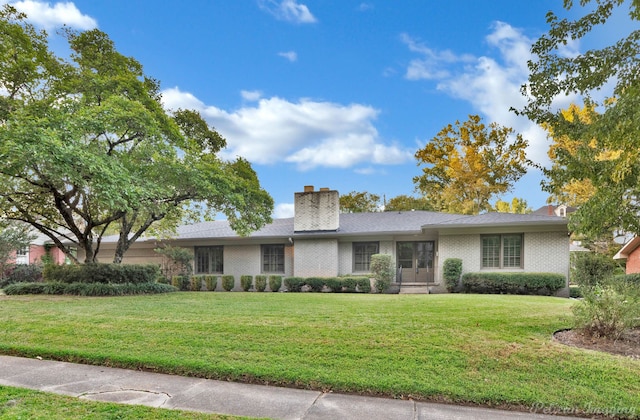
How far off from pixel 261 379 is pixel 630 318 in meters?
5.50

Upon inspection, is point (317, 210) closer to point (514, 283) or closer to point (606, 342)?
point (514, 283)

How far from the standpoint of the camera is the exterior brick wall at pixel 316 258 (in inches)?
717

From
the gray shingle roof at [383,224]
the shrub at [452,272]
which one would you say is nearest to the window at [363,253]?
the gray shingle roof at [383,224]

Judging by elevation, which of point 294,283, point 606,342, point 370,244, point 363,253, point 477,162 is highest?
point 477,162

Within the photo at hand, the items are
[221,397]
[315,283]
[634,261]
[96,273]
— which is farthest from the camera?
[634,261]

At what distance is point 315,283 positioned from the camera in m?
17.1

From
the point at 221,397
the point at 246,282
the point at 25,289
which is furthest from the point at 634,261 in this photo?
the point at 25,289

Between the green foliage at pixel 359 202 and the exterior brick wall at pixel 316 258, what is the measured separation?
18.8 meters

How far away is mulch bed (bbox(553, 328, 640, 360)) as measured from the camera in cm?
553

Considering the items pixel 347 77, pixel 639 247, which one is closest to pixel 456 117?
pixel 639 247

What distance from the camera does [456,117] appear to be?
30.8 meters

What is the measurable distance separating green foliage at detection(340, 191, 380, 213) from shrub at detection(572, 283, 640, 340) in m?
31.0

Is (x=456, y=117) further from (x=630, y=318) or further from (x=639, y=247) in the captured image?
(x=630, y=318)

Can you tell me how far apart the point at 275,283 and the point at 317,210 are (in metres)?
4.05
